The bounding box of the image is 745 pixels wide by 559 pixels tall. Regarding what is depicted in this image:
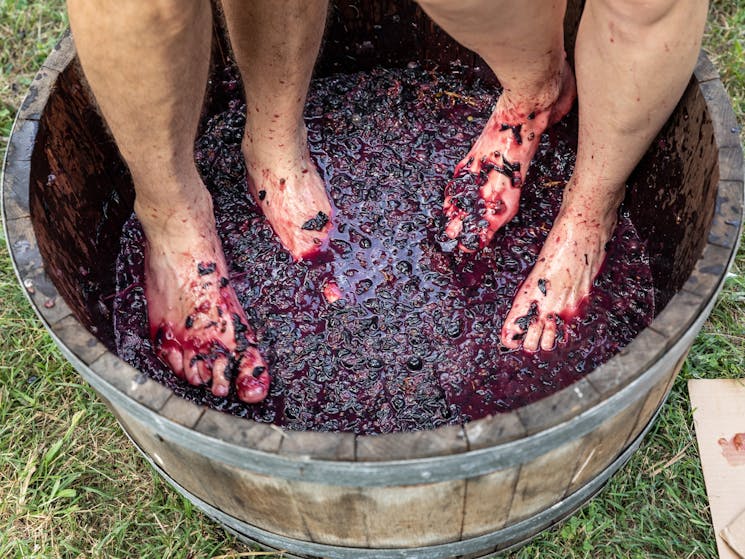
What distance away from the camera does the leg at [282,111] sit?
163 cm

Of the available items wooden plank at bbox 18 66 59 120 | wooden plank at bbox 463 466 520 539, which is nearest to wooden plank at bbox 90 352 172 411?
wooden plank at bbox 463 466 520 539

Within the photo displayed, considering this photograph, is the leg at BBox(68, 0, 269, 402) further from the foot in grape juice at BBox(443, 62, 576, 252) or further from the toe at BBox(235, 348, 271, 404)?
the foot in grape juice at BBox(443, 62, 576, 252)

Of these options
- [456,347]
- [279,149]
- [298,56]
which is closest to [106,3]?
[298,56]

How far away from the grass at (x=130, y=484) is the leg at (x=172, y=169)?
0.32 m

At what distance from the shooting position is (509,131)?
6.13 feet

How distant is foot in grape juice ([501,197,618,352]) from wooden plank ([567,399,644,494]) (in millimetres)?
275

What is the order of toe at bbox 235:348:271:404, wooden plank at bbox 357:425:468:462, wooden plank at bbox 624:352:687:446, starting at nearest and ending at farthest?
wooden plank at bbox 357:425:468:462 → wooden plank at bbox 624:352:687:446 → toe at bbox 235:348:271:404

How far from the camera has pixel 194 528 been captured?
5.66ft

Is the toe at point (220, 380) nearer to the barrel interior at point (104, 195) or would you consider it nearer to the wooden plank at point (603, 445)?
the barrel interior at point (104, 195)

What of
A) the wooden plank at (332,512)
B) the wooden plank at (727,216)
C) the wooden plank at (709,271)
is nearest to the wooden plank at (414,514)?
the wooden plank at (332,512)

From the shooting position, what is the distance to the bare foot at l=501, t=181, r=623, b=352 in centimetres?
167

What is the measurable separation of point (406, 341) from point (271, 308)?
0.30 meters

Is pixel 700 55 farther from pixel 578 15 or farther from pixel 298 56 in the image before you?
pixel 298 56

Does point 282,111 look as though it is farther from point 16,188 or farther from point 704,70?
point 704,70
